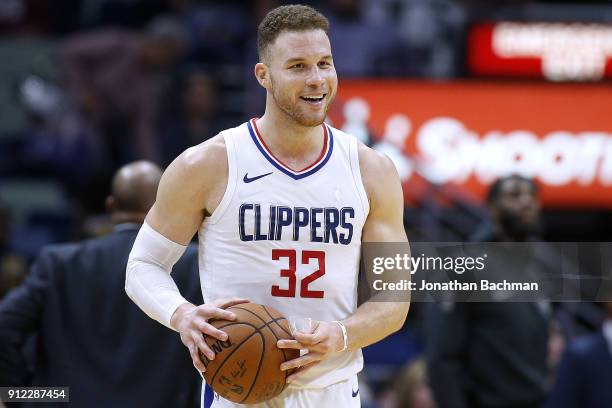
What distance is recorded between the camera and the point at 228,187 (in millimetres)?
4137

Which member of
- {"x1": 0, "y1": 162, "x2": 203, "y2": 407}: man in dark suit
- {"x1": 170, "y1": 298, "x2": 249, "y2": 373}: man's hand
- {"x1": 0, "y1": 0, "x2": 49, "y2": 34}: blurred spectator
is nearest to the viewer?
{"x1": 170, "y1": 298, "x2": 249, "y2": 373}: man's hand

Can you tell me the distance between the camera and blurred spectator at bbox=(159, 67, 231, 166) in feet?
34.4

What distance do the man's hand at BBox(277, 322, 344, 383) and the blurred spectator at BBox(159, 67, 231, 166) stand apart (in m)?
6.60

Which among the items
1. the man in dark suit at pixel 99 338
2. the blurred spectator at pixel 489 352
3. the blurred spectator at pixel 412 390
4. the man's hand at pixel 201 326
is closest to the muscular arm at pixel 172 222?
the man's hand at pixel 201 326

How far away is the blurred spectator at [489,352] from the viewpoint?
247 inches

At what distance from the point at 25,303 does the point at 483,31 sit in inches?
264

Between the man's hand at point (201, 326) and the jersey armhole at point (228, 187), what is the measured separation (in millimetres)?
369

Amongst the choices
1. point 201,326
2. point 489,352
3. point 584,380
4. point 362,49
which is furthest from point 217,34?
point 201,326

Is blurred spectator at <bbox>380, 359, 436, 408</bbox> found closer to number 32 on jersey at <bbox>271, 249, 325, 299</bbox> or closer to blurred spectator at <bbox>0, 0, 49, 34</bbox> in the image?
number 32 on jersey at <bbox>271, 249, 325, 299</bbox>

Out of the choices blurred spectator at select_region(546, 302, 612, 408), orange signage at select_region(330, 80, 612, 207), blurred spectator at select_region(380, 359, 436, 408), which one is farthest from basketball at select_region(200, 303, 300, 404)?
orange signage at select_region(330, 80, 612, 207)

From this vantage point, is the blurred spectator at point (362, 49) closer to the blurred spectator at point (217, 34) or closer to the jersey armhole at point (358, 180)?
the blurred spectator at point (217, 34)

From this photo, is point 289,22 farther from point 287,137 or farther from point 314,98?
point 287,137

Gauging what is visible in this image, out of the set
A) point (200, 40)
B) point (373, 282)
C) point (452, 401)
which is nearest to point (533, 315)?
point (452, 401)

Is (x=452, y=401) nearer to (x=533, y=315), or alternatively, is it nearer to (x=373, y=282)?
(x=533, y=315)
